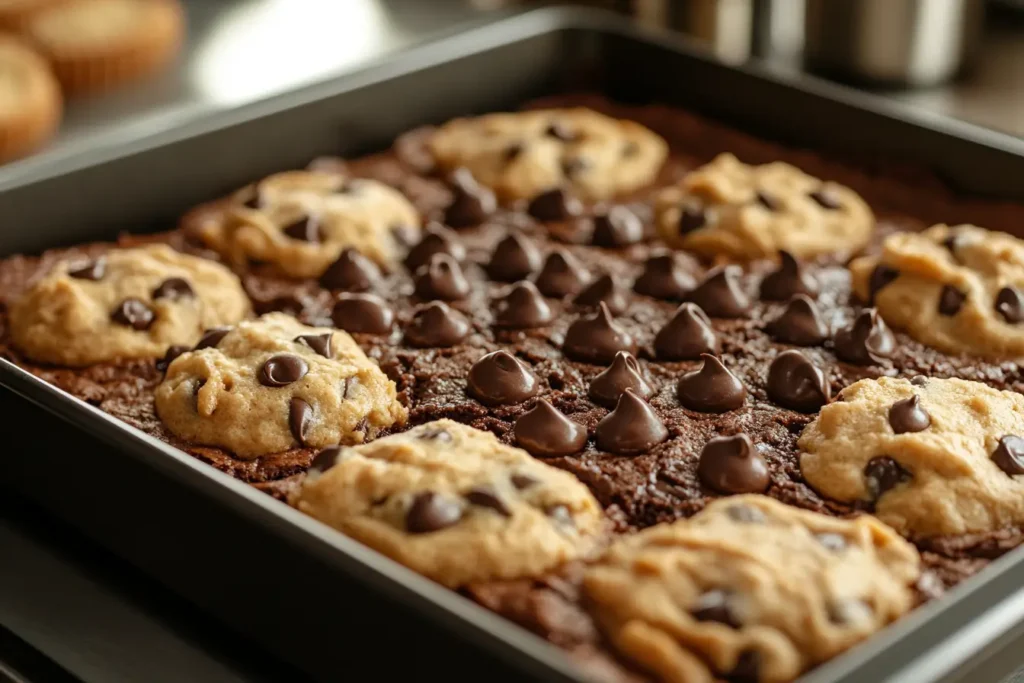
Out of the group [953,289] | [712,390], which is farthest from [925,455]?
[953,289]

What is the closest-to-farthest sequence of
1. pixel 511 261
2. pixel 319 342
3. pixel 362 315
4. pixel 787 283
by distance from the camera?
pixel 319 342 → pixel 362 315 → pixel 787 283 → pixel 511 261

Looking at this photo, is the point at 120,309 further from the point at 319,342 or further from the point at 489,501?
the point at 489,501

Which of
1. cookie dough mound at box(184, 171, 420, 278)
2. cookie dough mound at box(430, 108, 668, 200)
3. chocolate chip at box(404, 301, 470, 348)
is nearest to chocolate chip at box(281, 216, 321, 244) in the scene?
cookie dough mound at box(184, 171, 420, 278)

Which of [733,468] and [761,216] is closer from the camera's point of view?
[733,468]

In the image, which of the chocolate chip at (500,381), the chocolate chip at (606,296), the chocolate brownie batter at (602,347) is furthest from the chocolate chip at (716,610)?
the chocolate chip at (606,296)

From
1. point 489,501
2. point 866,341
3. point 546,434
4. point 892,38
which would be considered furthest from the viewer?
point 892,38

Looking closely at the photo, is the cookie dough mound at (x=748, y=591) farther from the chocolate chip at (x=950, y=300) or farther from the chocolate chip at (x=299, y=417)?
the chocolate chip at (x=950, y=300)
